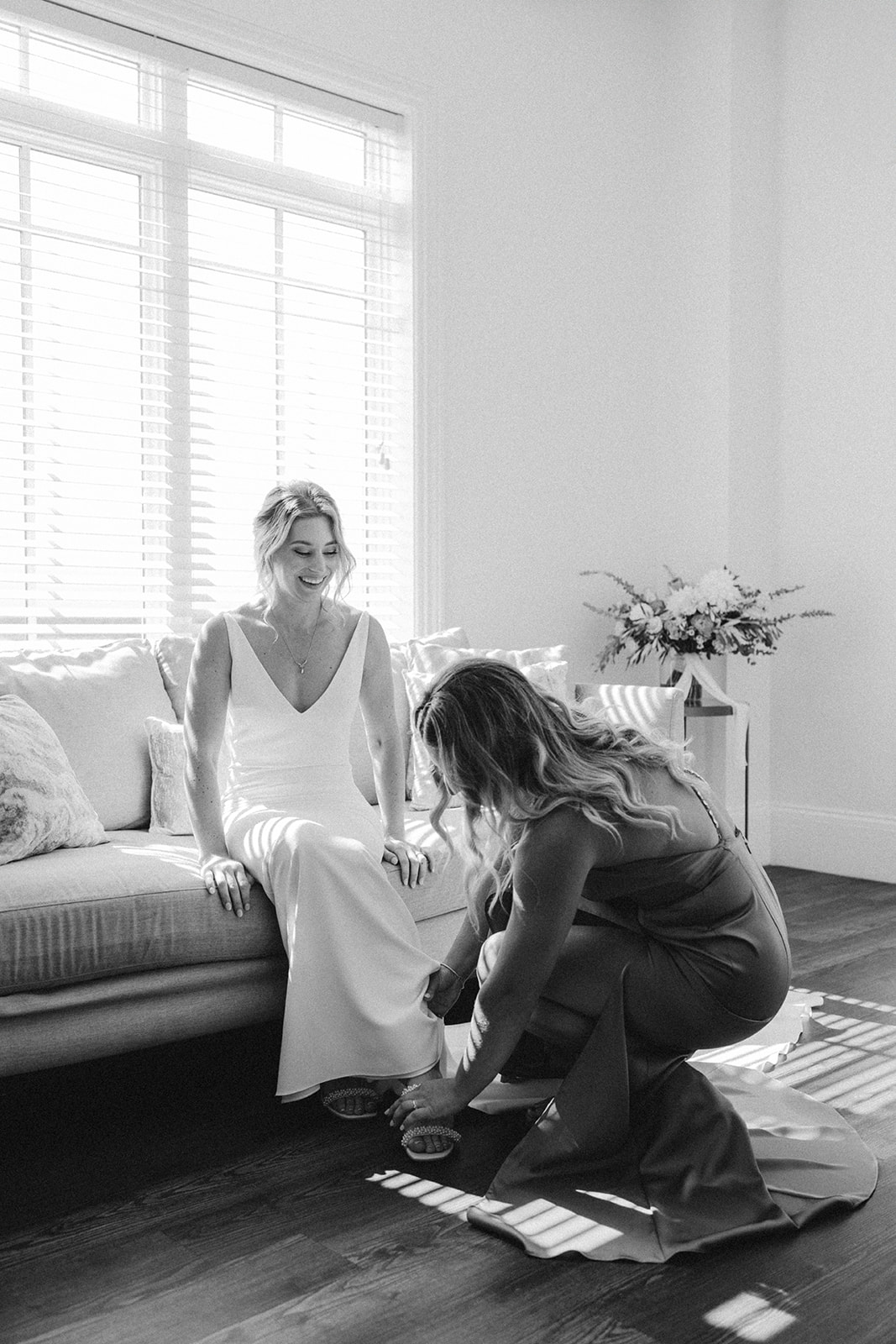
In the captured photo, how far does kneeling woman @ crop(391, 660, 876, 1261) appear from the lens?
1981 mm

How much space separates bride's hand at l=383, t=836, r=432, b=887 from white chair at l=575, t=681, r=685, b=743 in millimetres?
1005

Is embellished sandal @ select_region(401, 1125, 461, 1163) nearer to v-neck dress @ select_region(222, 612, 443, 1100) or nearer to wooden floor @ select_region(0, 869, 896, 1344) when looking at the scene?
wooden floor @ select_region(0, 869, 896, 1344)

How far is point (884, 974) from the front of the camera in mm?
3527

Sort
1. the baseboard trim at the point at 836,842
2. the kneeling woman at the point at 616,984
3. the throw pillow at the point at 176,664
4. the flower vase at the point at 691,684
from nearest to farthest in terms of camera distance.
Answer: the kneeling woman at the point at 616,984 → the throw pillow at the point at 176,664 → the flower vase at the point at 691,684 → the baseboard trim at the point at 836,842

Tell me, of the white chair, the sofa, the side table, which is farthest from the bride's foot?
the side table

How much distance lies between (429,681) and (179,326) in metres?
1.35

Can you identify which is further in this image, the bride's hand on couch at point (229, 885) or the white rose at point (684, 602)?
the white rose at point (684, 602)

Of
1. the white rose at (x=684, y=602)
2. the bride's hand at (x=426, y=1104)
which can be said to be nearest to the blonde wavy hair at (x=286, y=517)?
the bride's hand at (x=426, y=1104)

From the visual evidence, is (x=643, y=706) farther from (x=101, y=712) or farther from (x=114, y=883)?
(x=114, y=883)

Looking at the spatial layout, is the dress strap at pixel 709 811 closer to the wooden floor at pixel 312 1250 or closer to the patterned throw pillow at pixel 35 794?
the wooden floor at pixel 312 1250

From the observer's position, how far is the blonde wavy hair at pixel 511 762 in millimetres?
1984

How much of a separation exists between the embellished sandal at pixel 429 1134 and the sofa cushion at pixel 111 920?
1.71 feet

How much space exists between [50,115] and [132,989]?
8.27ft

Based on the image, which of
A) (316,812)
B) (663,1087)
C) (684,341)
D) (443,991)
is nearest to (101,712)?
(316,812)
